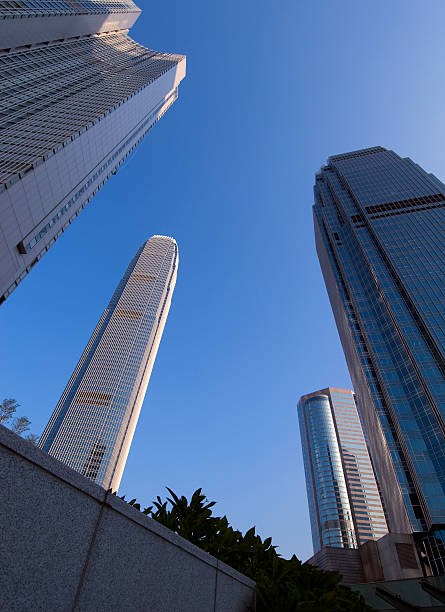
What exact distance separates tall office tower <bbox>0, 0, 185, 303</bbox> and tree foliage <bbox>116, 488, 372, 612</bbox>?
49.2 meters

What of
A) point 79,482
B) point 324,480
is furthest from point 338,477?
point 79,482

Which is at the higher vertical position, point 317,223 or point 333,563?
point 317,223

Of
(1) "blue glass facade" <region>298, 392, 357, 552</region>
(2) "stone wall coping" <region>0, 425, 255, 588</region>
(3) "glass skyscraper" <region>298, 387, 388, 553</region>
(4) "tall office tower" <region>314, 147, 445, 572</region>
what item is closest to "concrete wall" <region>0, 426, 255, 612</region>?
(2) "stone wall coping" <region>0, 425, 255, 588</region>

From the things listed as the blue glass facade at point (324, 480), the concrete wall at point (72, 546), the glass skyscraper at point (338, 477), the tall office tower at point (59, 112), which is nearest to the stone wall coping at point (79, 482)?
the concrete wall at point (72, 546)

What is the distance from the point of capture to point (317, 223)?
121 meters

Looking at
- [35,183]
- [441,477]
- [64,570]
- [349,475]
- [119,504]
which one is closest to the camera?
[64,570]

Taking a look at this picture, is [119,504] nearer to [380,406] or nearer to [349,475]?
[380,406]

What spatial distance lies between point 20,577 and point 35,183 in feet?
218

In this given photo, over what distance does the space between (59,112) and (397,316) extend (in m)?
87.7

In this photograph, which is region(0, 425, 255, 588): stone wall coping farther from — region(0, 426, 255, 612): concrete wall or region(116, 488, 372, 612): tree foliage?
region(116, 488, 372, 612): tree foliage

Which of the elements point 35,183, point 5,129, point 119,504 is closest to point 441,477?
point 119,504

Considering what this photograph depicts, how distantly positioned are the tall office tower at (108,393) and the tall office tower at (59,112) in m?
93.9

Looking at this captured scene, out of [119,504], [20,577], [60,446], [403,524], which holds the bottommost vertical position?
[20,577]

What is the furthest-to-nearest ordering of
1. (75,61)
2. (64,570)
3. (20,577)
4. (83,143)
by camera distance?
(75,61) < (83,143) < (64,570) < (20,577)
